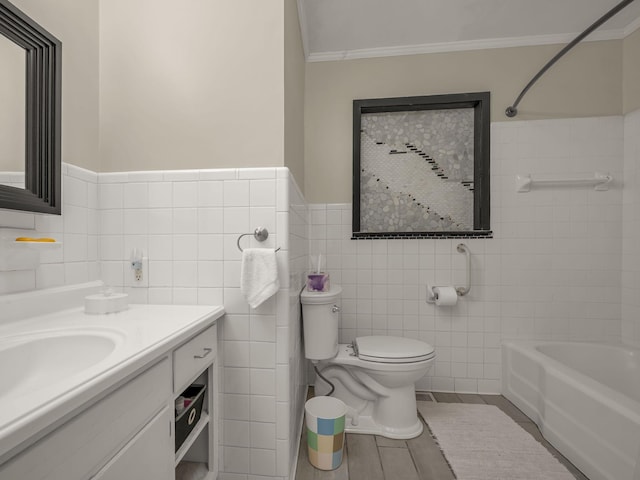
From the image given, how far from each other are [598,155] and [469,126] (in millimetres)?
847

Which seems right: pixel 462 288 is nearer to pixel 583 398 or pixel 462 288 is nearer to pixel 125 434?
pixel 583 398

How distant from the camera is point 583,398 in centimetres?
138

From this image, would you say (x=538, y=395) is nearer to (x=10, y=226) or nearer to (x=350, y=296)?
(x=350, y=296)

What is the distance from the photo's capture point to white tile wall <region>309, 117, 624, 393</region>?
2.01m

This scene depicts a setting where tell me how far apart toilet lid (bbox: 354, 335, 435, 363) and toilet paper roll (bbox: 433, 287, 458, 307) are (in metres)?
0.34

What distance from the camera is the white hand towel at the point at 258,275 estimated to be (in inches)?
45.2

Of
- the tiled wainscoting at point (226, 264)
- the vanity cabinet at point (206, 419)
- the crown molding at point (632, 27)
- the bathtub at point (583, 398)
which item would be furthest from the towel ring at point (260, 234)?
the crown molding at point (632, 27)

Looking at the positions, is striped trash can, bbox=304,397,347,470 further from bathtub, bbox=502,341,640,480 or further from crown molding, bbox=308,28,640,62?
crown molding, bbox=308,28,640,62

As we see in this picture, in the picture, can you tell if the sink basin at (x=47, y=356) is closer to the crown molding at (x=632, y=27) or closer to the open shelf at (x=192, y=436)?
the open shelf at (x=192, y=436)

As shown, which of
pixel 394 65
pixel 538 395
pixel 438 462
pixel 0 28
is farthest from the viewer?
pixel 394 65

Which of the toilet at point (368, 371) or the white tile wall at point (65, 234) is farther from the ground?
the white tile wall at point (65, 234)

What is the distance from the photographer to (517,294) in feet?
6.74

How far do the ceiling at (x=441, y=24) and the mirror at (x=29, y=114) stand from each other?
1293 mm

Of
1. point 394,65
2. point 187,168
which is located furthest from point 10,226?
point 394,65
